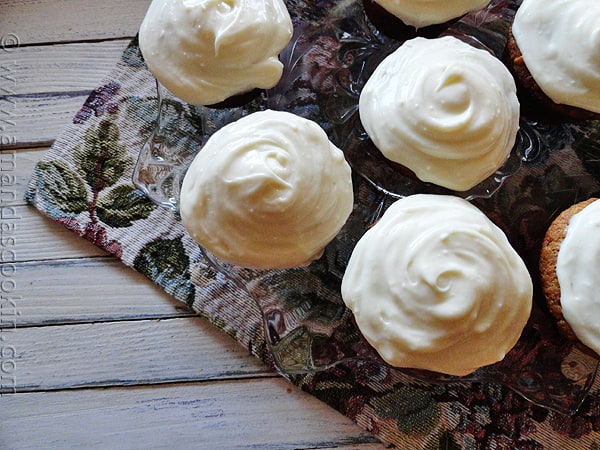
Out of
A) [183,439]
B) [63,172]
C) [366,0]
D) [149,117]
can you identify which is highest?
[366,0]

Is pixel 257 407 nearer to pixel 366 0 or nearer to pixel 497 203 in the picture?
pixel 497 203

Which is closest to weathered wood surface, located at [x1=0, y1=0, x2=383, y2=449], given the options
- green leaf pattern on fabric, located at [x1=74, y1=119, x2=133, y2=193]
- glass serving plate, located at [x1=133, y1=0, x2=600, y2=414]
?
green leaf pattern on fabric, located at [x1=74, y1=119, x2=133, y2=193]

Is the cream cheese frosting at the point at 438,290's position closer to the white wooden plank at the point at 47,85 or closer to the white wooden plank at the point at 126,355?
the white wooden plank at the point at 126,355

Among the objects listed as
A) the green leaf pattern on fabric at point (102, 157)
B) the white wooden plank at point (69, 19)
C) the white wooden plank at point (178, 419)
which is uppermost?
the white wooden plank at point (69, 19)

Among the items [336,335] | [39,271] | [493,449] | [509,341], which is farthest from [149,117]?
[493,449]

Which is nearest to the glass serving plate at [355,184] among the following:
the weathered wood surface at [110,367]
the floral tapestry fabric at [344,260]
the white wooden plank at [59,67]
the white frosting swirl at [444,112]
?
the floral tapestry fabric at [344,260]

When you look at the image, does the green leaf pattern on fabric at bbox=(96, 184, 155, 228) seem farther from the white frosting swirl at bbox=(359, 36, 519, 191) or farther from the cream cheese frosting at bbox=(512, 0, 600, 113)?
the cream cheese frosting at bbox=(512, 0, 600, 113)
